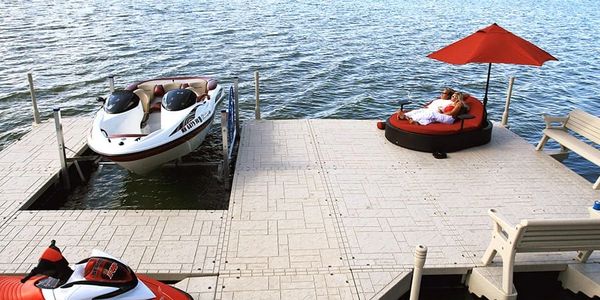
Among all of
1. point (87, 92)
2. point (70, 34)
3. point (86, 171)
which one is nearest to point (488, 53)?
point (86, 171)

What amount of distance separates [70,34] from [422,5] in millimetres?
25132

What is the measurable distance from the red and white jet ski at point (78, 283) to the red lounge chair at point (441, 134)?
6120mm

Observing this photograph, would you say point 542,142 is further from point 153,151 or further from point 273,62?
point 273,62

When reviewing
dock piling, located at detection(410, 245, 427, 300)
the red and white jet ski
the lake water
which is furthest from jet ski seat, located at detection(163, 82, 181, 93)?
dock piling, located at detection(410, 245, 427, 300)

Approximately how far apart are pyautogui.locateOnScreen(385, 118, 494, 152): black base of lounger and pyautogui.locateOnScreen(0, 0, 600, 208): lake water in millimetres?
2968

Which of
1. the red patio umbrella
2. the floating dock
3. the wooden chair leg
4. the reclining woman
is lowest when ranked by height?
the floating dock

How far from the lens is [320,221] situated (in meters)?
6.93

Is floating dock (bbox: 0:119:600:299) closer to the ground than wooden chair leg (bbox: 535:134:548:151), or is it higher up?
closer to the ground

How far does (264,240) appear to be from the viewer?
253 inches

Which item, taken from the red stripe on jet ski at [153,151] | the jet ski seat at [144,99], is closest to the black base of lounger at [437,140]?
the red stripe on jet ski at [153,151]

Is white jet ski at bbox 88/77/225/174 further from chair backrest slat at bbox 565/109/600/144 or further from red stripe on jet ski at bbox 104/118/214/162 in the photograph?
chair backrest slat at bbox 565/109/600/144

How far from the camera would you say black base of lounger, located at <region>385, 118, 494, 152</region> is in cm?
922

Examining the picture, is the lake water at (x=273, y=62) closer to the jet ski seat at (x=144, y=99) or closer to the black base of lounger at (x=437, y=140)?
the jet ski seat at (x=144, y=99)

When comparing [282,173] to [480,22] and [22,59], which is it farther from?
[480,22]
